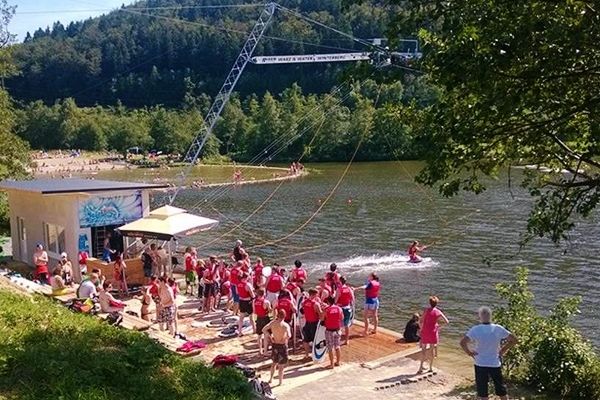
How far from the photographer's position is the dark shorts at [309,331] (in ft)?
47.5

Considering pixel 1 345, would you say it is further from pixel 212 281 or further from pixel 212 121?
pixel 212 121

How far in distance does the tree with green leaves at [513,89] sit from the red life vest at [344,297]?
248 inches

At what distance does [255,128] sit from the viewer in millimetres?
118812

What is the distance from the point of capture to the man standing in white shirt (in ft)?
31.3

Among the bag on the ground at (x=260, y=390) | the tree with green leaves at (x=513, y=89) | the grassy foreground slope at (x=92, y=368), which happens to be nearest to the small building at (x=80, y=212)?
the grassy foreground slope at (x=92, y=368)

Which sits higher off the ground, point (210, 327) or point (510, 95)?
point (510, 95)

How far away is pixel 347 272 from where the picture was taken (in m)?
28.1

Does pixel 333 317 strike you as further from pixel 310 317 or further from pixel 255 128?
pixel 255 128

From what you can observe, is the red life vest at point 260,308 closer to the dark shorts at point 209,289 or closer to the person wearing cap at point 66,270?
the dark shorts at point 209,289

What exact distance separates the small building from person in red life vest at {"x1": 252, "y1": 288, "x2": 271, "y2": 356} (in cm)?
869

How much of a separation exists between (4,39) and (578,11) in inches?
1322

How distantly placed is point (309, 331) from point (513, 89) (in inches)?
334

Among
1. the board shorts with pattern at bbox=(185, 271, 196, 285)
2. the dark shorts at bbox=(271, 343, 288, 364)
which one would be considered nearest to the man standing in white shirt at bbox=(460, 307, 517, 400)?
the dark shorts at bbox=(271, 343, 288, 364)

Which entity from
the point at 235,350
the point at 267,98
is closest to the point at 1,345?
the point at 235,350
